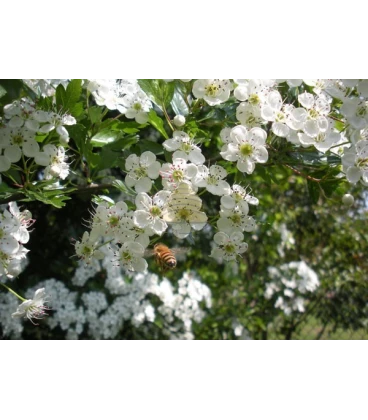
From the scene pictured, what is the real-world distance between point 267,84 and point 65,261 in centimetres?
166

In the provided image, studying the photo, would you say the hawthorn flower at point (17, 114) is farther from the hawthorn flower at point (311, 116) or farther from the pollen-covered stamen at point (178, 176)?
the hawthorn flower at point (311, 116)

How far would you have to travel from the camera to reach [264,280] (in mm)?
3178

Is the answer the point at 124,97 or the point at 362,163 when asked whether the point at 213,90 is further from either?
the point at 362,163

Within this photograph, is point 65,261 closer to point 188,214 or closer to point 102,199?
point 102,199

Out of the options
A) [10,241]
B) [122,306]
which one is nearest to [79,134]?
[10,241]

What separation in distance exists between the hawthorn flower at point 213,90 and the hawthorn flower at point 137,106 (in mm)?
140

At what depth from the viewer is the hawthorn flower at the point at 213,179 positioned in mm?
995

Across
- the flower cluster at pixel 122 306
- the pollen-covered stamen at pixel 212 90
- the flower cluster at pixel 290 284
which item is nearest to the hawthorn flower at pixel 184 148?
the pollen-covered stamen at pixel 212 90

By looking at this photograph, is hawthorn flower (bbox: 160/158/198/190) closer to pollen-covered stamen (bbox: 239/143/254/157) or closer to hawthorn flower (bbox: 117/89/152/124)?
pollen-covered stamen (bbox: 239/143/254/157)

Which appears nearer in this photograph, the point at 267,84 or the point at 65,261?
the point at 267,84

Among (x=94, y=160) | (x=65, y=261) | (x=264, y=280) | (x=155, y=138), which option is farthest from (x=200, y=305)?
(x=94, y=160)

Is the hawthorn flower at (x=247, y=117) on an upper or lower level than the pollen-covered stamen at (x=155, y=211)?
upper

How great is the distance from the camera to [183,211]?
3.21 ft

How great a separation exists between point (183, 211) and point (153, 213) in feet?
0.19
